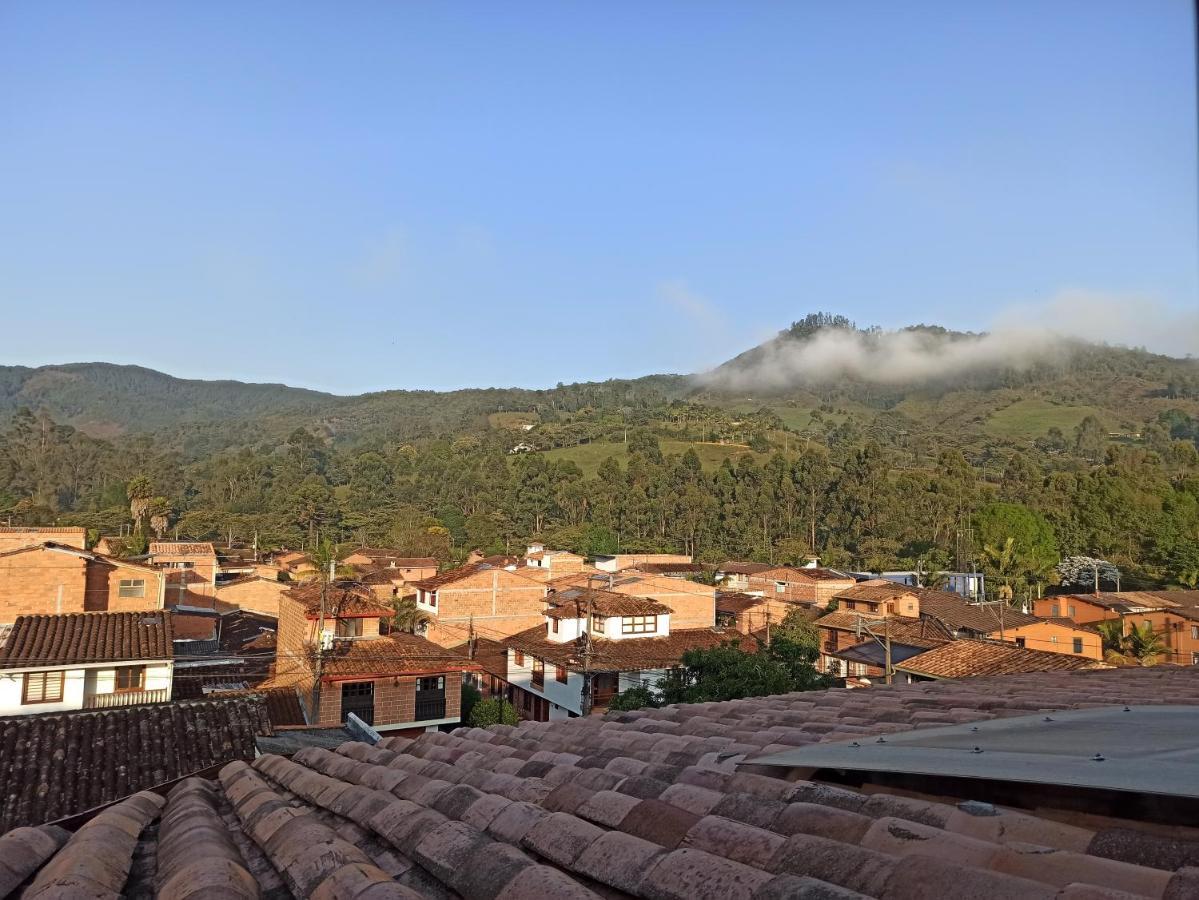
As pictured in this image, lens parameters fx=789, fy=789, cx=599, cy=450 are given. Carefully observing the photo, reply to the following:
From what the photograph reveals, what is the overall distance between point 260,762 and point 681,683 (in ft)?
50.7

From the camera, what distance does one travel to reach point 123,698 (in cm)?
1733

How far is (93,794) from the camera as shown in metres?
10.4

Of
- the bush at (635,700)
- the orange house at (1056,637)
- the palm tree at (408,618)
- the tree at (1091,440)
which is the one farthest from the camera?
the tree at (1091,440)

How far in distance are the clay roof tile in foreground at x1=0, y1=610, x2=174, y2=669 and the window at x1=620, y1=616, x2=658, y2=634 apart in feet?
51.1

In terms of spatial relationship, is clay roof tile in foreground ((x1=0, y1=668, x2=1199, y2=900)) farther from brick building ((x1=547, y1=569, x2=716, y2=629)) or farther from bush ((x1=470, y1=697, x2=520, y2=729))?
brick building ((x1=547, y1=569, x2=716, y2=629))

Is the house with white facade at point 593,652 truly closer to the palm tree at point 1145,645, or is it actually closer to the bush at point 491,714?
the bush at point 491,714

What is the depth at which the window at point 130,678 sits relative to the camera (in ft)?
57.1

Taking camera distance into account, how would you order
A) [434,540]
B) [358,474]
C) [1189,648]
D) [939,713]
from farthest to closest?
[358,474], [434,540], [1189,648], [939,713]

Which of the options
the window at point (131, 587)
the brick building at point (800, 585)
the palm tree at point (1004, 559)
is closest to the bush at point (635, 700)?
the window at point (131, 587)

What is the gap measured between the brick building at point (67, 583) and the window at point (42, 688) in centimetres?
1281

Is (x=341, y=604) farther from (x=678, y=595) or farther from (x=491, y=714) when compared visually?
(x=678, y=595)

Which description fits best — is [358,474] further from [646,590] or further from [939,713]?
[939,713]

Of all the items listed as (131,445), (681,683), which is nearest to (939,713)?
(681,683)

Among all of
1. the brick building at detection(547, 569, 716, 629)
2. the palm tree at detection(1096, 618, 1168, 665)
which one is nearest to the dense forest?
the palm tree at detection(1096, 618, 1168, 665)
